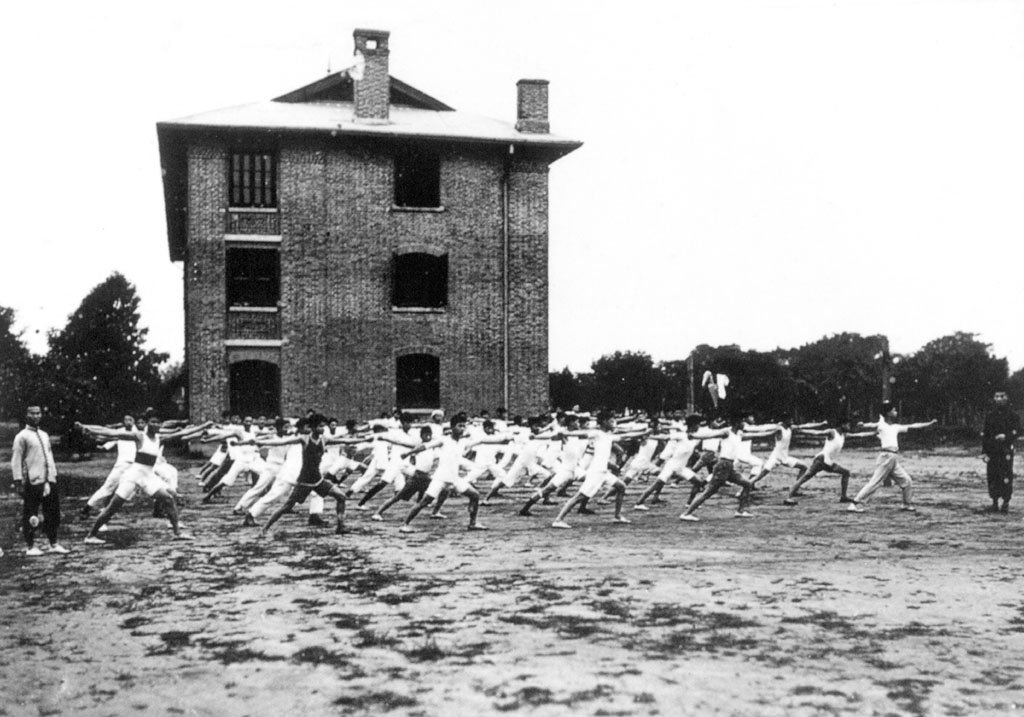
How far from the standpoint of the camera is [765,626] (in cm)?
902

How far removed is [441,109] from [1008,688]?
32906 millimetres

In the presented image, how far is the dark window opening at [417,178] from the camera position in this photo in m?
35.5

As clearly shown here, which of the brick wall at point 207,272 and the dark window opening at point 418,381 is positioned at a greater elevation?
the brick wall at point 207,272

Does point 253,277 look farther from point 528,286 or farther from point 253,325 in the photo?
point 528,286

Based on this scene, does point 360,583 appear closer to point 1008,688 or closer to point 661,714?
point 661,714

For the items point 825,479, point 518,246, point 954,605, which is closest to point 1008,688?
point 954,605

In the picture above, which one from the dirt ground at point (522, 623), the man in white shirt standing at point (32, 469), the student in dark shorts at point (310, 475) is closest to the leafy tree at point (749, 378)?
the student in dark shorts at point (310, 475)

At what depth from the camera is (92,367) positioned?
236ft

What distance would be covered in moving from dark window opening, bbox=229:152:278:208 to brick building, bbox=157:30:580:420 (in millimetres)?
41

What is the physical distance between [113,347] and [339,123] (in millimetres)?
51099

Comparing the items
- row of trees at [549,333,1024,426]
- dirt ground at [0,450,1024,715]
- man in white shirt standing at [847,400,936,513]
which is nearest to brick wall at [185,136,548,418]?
man in white shirt standing at [847,400,936,513]

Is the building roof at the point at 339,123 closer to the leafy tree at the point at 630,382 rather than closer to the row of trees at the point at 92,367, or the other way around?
the row of trees at the point at 92,367

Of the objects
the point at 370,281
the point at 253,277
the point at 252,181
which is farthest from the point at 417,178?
the point at 253,277

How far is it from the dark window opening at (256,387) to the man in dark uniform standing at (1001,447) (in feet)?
67.4
